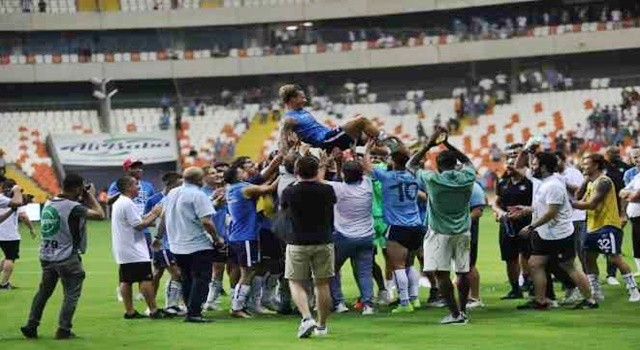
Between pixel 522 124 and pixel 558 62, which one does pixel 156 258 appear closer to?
pixel 522 124

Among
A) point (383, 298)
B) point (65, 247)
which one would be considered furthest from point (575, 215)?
point (65, 247)

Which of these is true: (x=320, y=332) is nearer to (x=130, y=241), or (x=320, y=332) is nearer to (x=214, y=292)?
(x=130, y=241)

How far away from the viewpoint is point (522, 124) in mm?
52562

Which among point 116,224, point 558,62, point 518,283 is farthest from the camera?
point 558,62

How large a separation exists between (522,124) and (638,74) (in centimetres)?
592

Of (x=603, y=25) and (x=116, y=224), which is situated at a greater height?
(x=603, y=25)

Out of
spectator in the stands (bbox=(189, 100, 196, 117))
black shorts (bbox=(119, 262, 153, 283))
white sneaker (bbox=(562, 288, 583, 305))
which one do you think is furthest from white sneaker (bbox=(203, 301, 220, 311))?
spectator in the stands (bbox=(189, 100, 196, 117))

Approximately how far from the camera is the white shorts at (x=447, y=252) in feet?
49.0

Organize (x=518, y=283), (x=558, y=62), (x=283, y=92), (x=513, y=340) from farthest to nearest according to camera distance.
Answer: (x=558, y=62)
(x=518, y=283)
(x=283, y=92)
(x=513, y=340)

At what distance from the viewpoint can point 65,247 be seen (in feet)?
48.0

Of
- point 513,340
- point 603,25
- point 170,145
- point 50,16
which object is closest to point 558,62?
point 603,25

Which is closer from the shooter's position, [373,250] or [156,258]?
[373,250]

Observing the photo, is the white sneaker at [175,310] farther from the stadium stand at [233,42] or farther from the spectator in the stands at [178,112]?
the stadium stand at [233,42]

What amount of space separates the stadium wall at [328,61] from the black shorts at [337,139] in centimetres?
4053
